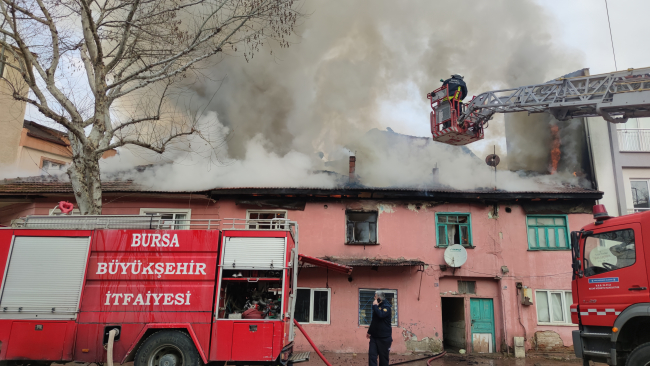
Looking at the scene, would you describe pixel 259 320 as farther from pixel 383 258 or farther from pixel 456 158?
pixel 456 158

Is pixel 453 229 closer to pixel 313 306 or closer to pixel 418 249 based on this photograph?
pixel 418 249

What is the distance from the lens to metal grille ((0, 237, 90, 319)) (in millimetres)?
7402

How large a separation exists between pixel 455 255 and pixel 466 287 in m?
1.34

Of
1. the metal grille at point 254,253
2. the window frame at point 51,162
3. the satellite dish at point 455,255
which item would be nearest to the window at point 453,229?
the satellite dish at point 455,255

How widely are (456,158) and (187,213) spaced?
11331 mm

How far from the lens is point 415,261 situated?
12.7 m

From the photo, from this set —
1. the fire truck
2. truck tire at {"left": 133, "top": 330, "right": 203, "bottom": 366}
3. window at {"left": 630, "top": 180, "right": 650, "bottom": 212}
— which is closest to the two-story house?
window at {"left": 630, "top": 180, "right": 650, "bottom": 212}

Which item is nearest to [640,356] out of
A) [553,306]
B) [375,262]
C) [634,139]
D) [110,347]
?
[375,262]

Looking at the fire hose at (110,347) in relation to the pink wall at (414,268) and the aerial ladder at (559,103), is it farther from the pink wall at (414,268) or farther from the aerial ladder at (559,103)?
the aerial ladder at (559,103)

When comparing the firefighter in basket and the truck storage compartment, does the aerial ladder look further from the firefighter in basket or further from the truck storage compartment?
the truck storage compartment

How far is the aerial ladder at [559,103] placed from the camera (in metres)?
9.48

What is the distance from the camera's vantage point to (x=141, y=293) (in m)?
7.43

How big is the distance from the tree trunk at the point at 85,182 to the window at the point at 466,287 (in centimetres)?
1112

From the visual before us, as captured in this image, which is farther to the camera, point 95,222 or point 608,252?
point 95,222
